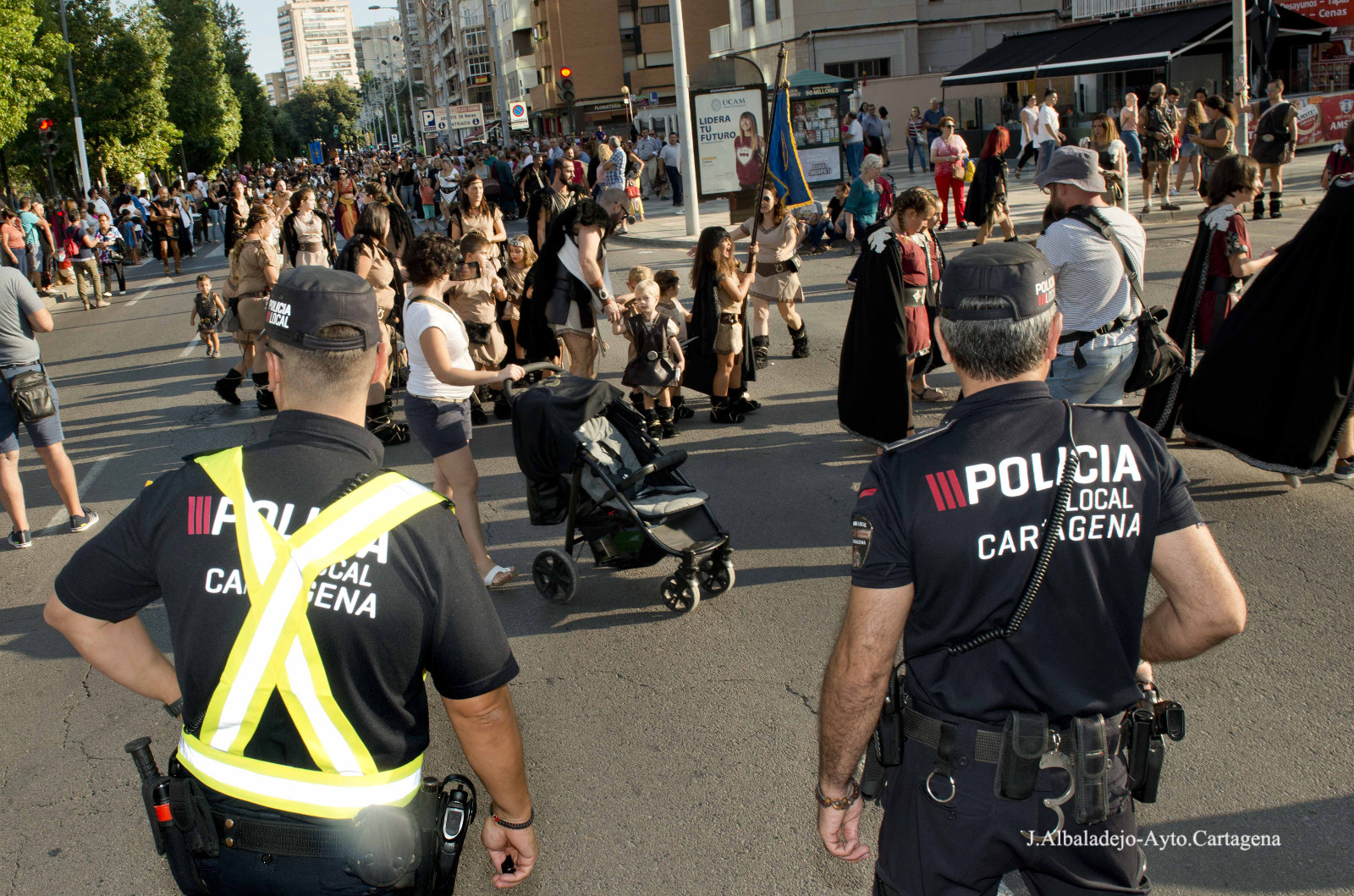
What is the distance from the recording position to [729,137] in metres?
18.7

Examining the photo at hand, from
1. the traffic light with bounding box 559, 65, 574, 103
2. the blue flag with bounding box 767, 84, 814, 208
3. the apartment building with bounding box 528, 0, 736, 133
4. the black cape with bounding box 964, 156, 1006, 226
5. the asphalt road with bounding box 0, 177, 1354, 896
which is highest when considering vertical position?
the apartment building with bounding box 528, 0, 736, 133

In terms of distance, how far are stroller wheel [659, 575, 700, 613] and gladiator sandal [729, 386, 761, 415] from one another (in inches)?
138

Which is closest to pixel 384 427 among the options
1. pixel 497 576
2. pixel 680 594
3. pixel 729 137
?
pixel 497 576

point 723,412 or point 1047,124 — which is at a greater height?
point 1047,124

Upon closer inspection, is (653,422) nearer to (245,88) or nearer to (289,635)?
(289,635)

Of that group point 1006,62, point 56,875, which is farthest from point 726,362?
point 1006,62

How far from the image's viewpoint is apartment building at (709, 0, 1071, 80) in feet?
137

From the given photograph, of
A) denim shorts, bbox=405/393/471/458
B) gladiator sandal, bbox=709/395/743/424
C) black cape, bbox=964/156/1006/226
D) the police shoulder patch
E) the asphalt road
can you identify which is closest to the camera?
the police shoulder patch

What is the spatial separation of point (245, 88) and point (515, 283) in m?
68.5

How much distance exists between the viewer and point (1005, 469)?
81.8 inches

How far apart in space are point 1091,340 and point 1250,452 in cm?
148

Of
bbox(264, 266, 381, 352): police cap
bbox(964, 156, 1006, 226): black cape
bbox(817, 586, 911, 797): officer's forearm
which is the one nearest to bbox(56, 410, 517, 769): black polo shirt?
bbox(264, 266, 381, 352): police cap

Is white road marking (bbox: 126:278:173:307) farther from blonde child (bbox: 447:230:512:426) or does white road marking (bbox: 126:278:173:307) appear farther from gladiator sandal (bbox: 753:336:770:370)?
gladiator sandal (bbox: 753:336:770:370)

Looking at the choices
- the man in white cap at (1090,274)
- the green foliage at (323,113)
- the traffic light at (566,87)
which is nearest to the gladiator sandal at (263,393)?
the man in white cap at (1090,274)
